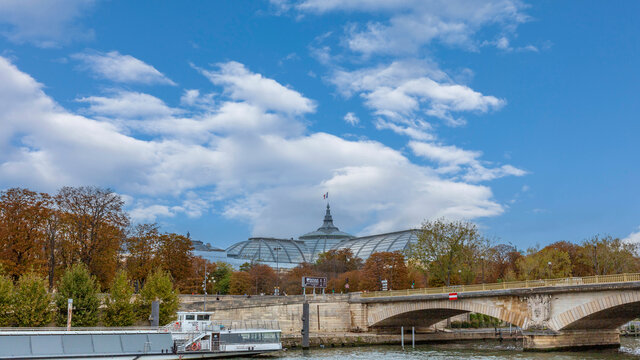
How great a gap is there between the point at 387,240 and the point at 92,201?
133 m

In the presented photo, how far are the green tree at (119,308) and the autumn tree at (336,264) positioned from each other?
7303 centimetres

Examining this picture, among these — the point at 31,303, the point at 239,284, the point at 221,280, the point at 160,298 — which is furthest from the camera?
the point at 221,280

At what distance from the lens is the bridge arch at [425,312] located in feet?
176

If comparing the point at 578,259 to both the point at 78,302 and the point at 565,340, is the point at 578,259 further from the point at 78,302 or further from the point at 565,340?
the point at 78,302

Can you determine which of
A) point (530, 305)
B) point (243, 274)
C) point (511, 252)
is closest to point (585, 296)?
point (530, 305)

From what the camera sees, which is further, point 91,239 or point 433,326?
point 433,326

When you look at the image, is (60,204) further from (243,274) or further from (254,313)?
(243,274)

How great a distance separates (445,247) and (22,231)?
168 feet

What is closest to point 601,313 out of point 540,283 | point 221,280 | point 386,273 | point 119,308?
point 540,283

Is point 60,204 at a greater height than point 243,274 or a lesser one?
greater

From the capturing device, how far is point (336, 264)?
13400cm

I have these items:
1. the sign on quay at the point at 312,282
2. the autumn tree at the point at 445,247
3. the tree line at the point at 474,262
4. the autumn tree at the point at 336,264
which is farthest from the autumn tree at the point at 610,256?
the autumn tree at the point at 336,264

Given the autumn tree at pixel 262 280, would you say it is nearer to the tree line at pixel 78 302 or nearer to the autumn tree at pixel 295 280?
the autumn tree at pixel 295 280

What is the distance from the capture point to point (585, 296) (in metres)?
47.2
